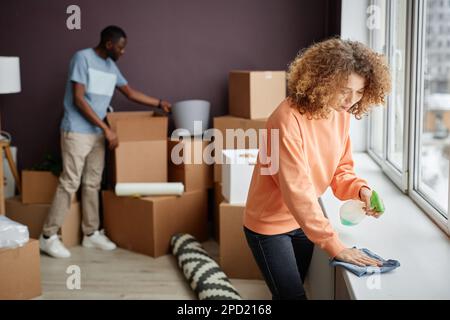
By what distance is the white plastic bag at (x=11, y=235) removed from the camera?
127 inches

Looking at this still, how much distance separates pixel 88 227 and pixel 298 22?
209cm

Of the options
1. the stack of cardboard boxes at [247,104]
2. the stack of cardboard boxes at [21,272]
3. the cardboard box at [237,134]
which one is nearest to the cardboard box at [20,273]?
the stack of cardboard boxes at [21,272]

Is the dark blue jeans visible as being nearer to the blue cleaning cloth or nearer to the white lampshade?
the blue cleaning cloth

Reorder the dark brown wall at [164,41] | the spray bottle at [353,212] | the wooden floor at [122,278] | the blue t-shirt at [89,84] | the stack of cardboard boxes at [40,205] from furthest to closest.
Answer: the dark brown wall at [164,41], the stack of cardboard boxes at [40,205], the blue t-shirt at [89,84], the wooden floor at [122,278], the spray bottle at [353,212]

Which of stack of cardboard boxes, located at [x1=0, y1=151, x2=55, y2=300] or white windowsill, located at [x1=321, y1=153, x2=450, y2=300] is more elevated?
white windowsill, located at [x1=321, y1=153, x2=450, y2=300]

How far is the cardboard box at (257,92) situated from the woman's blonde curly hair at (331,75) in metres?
2.18

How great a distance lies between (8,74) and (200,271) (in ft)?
6.09

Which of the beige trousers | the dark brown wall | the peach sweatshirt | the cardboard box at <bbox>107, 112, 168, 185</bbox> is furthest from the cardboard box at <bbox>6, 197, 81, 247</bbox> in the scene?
the peach sweatshirt

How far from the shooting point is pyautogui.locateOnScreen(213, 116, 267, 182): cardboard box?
4.10 meters

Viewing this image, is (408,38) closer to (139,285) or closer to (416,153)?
(416,153)

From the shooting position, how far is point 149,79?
4.73 meters

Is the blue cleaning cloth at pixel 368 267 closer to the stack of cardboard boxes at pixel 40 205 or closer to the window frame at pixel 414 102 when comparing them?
the window frame at pixel 414 102

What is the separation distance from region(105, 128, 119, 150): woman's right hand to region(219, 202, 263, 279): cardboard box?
0.89 meters
